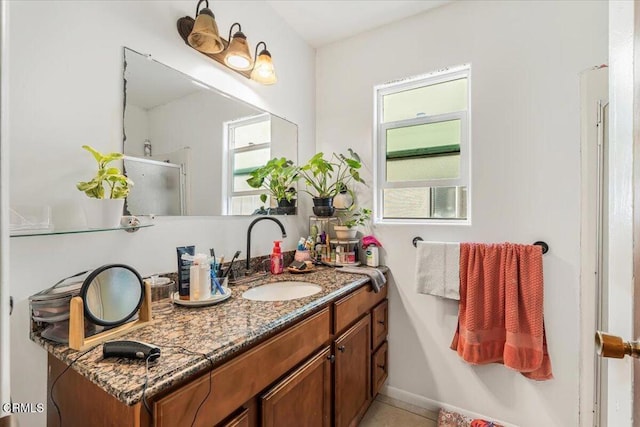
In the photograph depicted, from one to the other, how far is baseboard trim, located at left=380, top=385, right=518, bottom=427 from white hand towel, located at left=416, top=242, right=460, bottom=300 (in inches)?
28.5

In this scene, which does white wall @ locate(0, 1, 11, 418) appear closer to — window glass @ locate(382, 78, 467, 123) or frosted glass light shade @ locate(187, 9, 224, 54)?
frosted glass light shade @ locate(187, 9, 224, 54)

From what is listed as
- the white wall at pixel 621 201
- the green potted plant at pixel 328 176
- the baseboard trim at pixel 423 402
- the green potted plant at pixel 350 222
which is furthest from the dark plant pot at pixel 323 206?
the white wall at pixel 621 201

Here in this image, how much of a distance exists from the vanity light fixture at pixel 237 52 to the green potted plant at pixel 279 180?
0.56 metres

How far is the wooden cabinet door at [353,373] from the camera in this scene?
1334 mm

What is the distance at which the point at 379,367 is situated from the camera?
5.86 ft

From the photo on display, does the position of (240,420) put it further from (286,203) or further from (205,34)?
(205,34)

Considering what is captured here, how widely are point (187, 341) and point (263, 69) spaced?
1.44m

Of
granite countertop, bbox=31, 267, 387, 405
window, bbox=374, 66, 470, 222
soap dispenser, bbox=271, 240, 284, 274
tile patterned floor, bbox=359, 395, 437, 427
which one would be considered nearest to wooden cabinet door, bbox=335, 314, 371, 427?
tile patterned floor, bbox=359, 395, 437, 427

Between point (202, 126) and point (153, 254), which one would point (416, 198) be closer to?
point (202, 126)

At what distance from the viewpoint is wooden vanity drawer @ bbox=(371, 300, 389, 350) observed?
1.71 metres

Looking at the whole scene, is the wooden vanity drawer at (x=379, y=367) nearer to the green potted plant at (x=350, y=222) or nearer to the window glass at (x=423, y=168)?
the green potted plant at (x=350, y=222)

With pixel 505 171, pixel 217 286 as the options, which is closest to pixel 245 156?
pixel 217 286

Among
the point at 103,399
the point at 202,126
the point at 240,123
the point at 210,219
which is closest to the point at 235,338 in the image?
the point at 103,399

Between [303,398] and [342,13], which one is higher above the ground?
[342,13]
